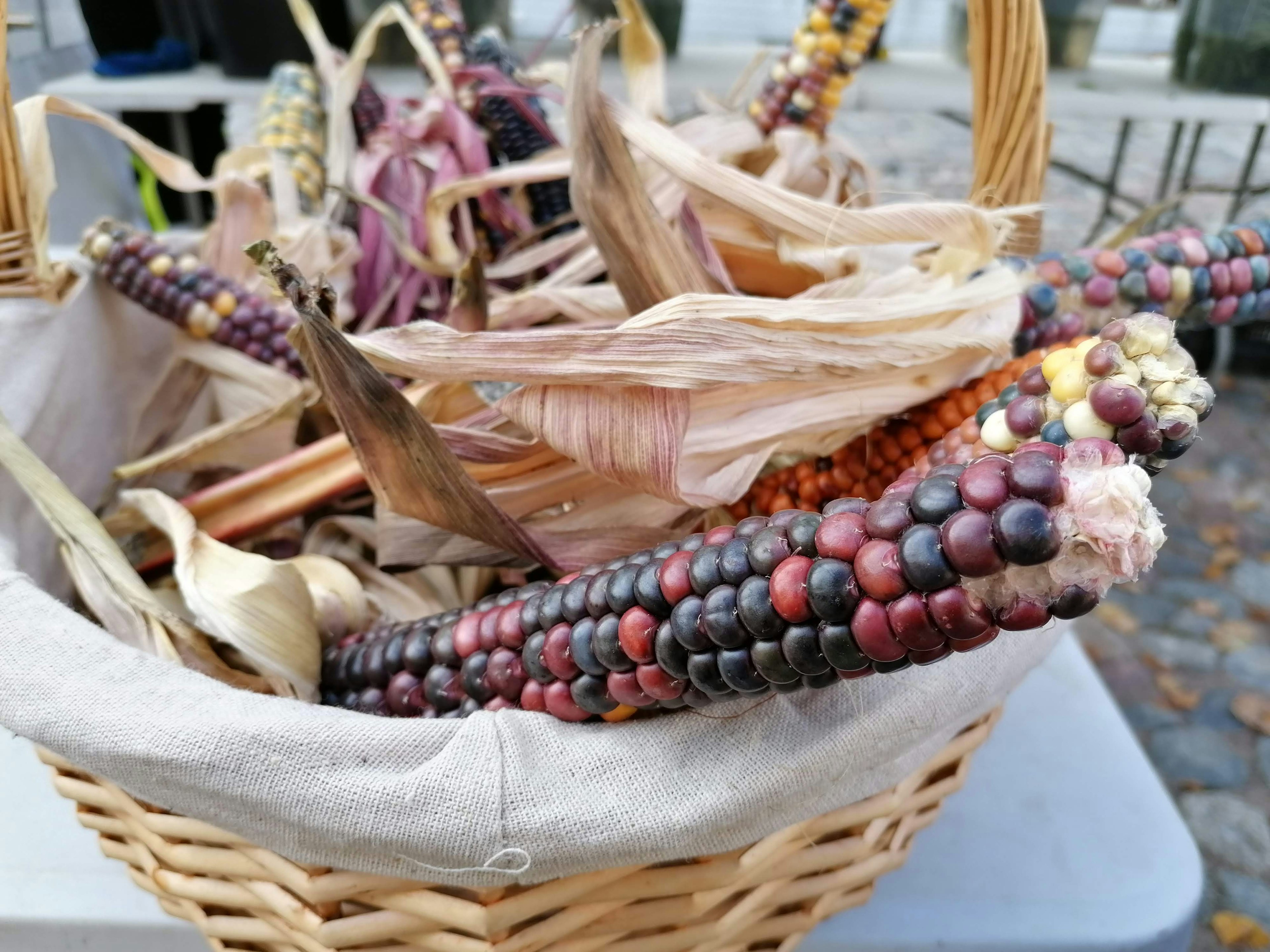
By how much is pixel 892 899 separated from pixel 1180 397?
264mm

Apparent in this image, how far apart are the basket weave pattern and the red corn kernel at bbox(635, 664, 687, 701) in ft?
0.19

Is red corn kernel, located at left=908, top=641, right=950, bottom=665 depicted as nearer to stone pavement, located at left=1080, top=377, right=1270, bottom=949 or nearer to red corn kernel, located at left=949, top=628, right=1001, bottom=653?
red corn kernel, located at left=949, top=628, right=1001, bottom=653

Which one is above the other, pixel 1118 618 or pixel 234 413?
pixel 234 413

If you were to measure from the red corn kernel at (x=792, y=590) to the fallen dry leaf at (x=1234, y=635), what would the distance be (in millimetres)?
1026

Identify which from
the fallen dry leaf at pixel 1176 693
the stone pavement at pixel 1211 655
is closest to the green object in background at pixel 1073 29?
the stone pavement at pixel 1211 655

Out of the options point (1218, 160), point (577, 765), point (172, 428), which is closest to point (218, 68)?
point (172, 428)

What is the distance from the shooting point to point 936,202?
1.34ft

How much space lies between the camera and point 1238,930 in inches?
28.9

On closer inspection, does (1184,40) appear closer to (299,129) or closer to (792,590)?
(299,129)

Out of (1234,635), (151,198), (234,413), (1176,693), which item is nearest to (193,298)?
(234,413)

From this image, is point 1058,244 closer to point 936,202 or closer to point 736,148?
point 736,148

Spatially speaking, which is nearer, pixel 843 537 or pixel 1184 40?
pixel 843 537

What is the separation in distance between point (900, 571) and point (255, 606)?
25 cm

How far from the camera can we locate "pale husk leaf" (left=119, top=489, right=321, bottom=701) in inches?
14.1
